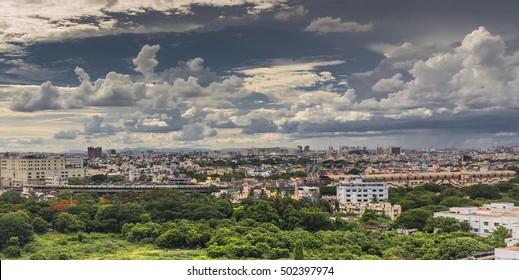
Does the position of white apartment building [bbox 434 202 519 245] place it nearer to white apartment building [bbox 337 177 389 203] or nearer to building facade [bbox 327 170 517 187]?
white apartment building [bbox 337 177 389 203]

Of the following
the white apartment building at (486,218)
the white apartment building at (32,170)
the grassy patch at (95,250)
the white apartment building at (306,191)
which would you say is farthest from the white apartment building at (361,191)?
the white apartment building at (32,170)

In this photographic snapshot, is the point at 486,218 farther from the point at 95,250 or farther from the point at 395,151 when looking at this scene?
the point at 395,151

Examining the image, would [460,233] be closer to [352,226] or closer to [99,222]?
[352,226]

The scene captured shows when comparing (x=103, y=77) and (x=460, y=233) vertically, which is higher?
(x=103, y=77)

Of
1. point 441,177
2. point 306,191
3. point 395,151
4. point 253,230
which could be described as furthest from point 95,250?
point 395,151

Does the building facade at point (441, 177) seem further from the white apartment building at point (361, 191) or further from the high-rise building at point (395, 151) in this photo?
→ the high-rise building at point (395, 151)
